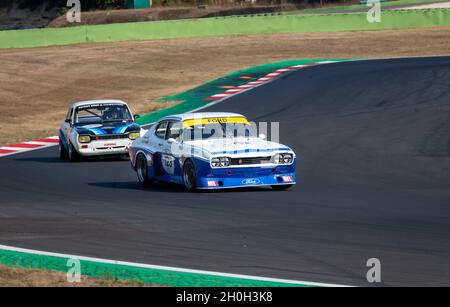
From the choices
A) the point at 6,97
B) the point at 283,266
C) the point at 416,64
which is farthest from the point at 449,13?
the point at 283,266

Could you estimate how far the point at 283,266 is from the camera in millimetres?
9234

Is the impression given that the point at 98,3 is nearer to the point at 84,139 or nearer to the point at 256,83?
the point at 256,83

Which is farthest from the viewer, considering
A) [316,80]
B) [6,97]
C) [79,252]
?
[6,97]

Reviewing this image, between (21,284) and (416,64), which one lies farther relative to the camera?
(416,64)

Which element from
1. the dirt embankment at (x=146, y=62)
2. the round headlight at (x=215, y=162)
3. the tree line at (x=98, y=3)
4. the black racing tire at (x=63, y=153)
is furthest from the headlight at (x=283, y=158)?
the tree line at (x=98, y=3)

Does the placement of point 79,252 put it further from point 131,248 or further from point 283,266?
point 283,266

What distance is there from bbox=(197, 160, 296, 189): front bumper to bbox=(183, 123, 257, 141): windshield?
3.38ft

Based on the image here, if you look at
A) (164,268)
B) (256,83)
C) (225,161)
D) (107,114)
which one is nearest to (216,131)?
(225,161)

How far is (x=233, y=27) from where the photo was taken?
165 ft

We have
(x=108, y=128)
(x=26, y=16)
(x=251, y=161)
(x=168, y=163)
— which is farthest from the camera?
(x=26, y=16)

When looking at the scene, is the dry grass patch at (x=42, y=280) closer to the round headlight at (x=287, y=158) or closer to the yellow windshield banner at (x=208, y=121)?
the round headlight at (x=287, y=158)

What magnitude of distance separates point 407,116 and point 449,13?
26449 mm

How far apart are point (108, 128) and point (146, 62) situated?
73.7 feet
